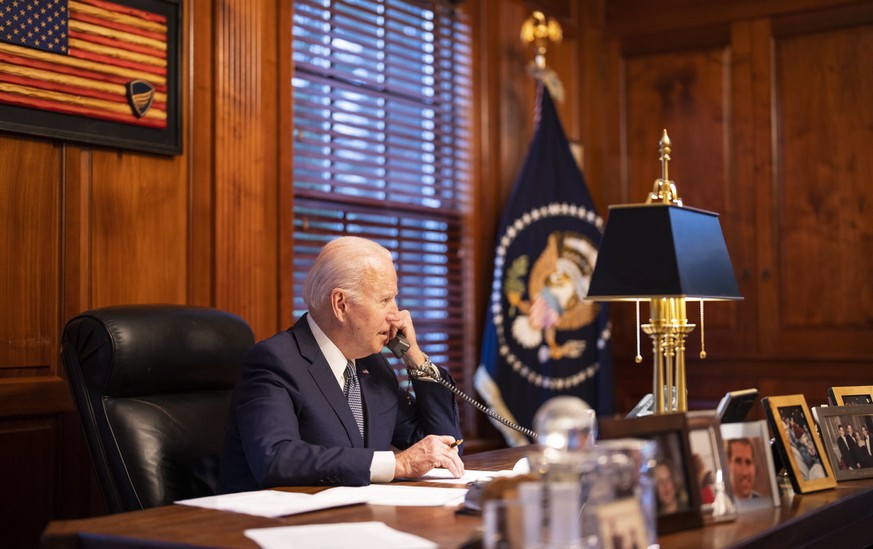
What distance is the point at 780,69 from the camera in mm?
4832

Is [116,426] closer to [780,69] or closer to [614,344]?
[614,344]

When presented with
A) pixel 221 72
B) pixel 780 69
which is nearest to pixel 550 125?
pixel 780 69

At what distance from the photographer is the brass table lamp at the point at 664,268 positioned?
7.34 feet

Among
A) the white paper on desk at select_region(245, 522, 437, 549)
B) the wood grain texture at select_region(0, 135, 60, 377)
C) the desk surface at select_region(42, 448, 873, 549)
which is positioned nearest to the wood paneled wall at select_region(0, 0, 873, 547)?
the wood grain texture at select_region(0, 135, 60, 377)

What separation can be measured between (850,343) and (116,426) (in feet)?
10.9

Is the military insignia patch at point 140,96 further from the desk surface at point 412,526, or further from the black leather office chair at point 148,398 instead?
the desk surface at point 412,526

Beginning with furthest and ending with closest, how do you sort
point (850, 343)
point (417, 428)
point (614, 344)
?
point (614, 344) < point (850, 343) < point (417, 428)

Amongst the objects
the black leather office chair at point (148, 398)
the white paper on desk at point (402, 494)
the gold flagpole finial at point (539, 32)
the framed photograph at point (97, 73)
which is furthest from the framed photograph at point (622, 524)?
the gold flagpole finial at point (539, 32)

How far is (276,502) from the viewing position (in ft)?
6.37

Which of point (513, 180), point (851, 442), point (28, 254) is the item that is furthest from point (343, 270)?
point (513, 180)

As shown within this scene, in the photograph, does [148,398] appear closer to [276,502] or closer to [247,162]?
[276,502]

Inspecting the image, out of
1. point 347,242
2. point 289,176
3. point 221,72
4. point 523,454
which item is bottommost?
point 523,454

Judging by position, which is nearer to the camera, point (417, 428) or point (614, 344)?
point (417, 428)

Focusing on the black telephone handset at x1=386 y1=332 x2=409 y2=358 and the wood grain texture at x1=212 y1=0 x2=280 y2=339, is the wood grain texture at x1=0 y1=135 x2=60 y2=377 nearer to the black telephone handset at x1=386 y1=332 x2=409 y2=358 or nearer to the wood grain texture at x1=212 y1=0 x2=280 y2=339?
the wood grain texture at x1=212 y1=0 x2=280 y2=339
